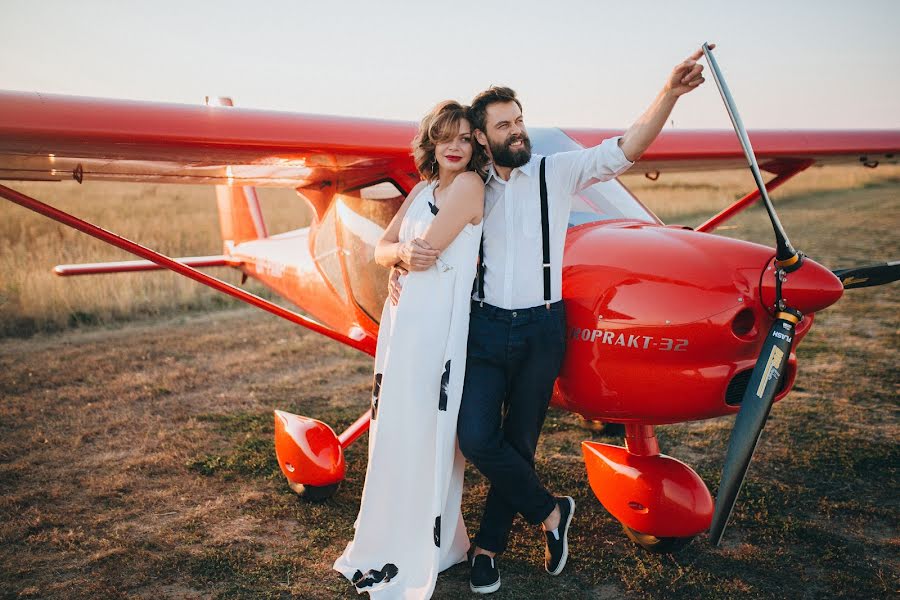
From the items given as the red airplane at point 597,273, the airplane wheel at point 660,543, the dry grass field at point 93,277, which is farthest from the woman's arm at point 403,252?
the dry grass field at point 93,277

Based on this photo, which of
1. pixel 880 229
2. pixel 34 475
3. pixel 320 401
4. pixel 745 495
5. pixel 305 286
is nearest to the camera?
pixel 745 495

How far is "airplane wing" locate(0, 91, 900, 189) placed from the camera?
9.29 ft

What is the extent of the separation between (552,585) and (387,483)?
0.86 metres

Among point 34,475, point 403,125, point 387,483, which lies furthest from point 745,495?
point 34,475

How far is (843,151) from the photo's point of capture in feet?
16.2

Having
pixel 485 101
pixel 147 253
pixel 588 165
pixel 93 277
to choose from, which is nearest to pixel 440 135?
pixel 485 101

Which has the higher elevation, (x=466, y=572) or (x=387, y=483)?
(x=387, y=483)

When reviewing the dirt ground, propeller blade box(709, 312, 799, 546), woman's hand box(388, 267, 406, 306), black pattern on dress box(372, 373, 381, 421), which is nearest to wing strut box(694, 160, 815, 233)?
the dirt ground

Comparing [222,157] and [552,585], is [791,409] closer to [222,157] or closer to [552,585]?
[552,585]

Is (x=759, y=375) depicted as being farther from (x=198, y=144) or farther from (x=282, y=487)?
(x=282, y=487)

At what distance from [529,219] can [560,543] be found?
145cm

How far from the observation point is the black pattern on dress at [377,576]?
2.86 m

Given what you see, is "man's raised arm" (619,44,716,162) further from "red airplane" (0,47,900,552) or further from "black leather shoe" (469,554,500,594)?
"black leather shoe" (469,554,500,594)

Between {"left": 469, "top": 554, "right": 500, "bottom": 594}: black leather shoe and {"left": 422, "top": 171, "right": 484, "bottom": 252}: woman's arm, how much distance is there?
54.4 inches
